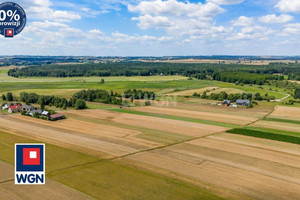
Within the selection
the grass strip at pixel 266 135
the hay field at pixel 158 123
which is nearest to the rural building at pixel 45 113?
the hay field at pixel 158 123

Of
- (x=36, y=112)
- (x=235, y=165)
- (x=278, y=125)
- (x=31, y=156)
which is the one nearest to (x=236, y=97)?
(x=278, y=125)

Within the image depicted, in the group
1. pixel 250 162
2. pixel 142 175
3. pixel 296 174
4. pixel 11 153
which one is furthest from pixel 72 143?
pixel 296 174

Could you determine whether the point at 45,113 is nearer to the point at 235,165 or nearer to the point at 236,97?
the point at 235,165

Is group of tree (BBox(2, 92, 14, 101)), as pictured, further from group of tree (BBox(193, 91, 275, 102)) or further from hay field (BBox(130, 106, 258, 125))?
group of tree (BBox(193, 91, 275, 102))

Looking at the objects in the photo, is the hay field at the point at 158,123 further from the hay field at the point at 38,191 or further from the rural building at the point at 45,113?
the hay field at the point at 38,191

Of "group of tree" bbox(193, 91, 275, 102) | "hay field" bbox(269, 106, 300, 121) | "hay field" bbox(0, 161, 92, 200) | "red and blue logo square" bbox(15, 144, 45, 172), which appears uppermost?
"group of tree" bbox(193, 91, 275, 102)

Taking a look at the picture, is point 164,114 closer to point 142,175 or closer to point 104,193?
point 142,175

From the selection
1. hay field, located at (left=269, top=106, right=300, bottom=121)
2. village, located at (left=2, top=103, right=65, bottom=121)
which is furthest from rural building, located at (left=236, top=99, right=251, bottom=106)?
village, located at (left=2, top=103, right=65, bottom=121)
